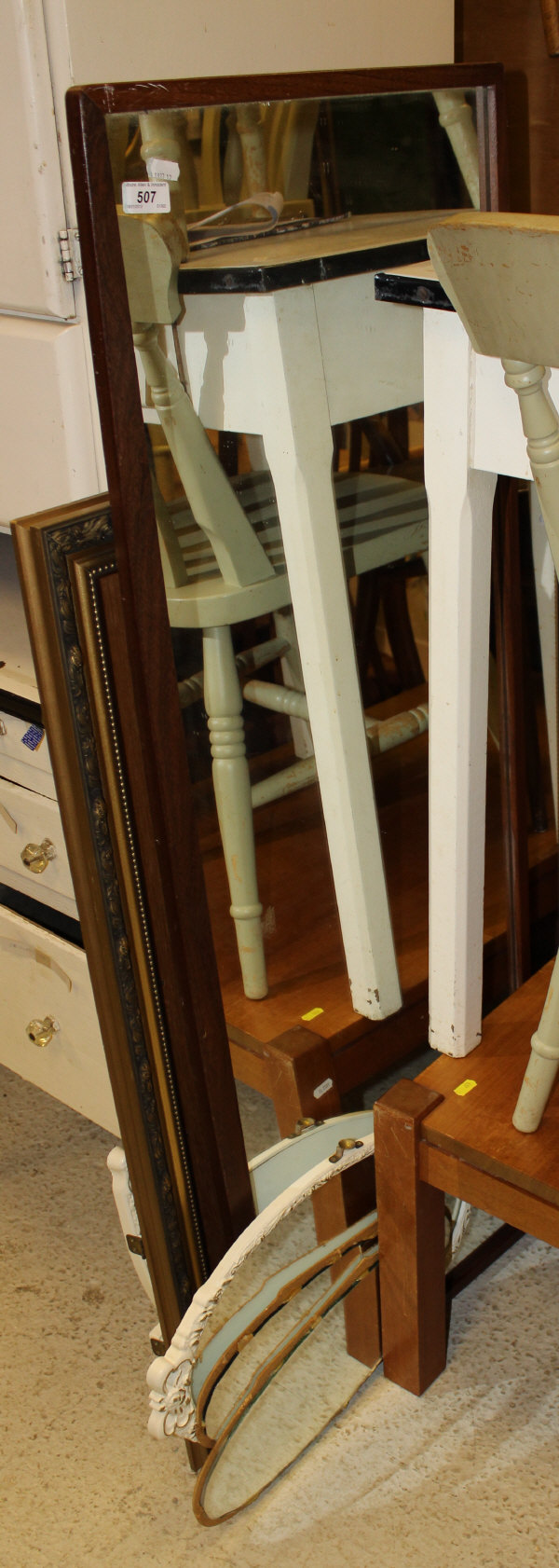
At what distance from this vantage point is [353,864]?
3.51ft

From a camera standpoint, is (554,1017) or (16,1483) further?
(16,1483)

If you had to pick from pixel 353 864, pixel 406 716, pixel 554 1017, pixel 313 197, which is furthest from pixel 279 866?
pixel 313 197

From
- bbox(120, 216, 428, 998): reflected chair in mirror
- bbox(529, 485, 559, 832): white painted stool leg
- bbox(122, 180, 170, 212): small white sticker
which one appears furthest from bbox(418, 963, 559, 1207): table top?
bbox(122, 180, 170, 212): small white sticker

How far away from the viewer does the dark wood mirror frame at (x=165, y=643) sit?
2.50 feet

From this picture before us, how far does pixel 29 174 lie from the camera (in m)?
0.94

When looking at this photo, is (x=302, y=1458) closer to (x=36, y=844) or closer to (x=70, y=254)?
(x=36, y=844)

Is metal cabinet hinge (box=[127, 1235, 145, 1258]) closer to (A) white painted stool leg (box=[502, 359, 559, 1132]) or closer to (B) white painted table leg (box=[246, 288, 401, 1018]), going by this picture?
(B) white painted table leg (box=[246, 288, 401, 1018])

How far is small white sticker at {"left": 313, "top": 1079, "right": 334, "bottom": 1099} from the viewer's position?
108 centimetres

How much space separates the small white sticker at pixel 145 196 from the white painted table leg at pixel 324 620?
9 centimetres

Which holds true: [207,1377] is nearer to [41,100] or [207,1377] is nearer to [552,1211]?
[552,1211]

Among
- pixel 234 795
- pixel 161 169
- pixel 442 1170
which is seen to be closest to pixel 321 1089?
pixel 442 1170

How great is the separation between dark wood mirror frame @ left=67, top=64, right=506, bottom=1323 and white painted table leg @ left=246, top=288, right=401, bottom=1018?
5.4 inches

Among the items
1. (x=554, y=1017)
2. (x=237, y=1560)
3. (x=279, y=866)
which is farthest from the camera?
(x=279, y=866)

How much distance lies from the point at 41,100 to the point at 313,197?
0.21 meters
